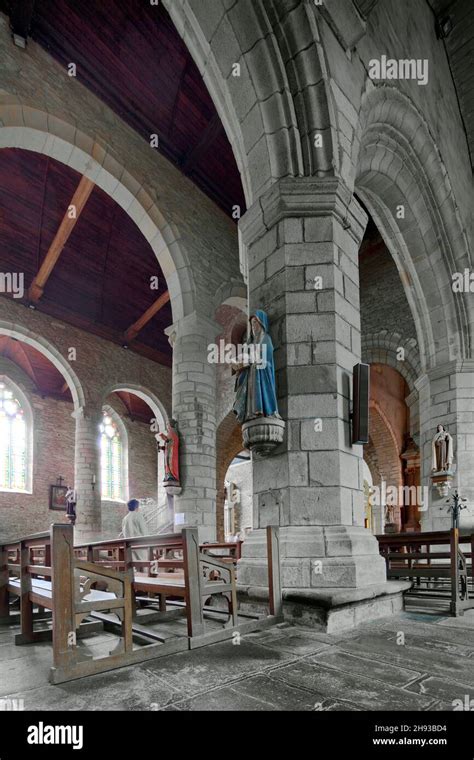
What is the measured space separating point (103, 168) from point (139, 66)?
162 centimetres

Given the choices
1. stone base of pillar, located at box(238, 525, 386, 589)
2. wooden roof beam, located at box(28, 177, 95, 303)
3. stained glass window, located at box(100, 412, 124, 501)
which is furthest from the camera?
stained glass window, located at box(100, 412, 124, 501)

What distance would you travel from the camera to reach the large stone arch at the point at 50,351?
11875 millimetres

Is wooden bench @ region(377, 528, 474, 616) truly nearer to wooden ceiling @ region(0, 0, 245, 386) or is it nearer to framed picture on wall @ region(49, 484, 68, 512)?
wooden ceiling @ region(0, 0, 245, 386)

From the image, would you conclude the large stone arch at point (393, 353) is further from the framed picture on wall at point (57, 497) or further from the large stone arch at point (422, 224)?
the framed picture on wall at point (57, 497)

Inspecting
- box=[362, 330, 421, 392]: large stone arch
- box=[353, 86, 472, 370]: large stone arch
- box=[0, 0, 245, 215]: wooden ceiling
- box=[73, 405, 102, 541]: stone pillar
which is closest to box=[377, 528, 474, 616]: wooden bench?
box=[353, 86, 472, 370]: large stone arch

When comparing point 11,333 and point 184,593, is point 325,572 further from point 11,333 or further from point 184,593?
point 11,333

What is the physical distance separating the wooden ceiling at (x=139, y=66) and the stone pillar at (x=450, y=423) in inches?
215

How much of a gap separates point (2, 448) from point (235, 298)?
369 inches

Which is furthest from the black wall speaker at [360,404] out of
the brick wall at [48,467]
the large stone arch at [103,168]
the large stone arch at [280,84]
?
the brick wall at [48,467]

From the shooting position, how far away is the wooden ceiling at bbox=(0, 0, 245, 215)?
22.9ft

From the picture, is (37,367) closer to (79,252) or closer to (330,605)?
(79,252)

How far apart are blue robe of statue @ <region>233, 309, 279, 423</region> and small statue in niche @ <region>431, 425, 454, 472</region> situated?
4.58m

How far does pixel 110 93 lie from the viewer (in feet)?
26.3

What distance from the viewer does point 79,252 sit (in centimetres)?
1140
